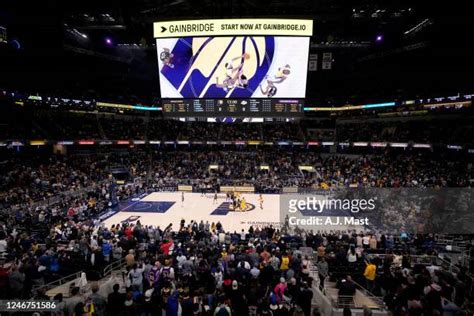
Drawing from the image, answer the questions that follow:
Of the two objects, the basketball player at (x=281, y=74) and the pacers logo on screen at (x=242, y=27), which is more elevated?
the pacers logo on screen at (x=242, y=27)

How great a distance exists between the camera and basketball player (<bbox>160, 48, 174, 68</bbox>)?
19125mm

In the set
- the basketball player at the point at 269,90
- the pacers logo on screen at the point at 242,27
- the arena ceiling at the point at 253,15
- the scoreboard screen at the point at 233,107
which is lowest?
the scoreboard screen at the point at 233,107

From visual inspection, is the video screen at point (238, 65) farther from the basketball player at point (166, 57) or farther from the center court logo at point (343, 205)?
the center court logo at point (343, 205)

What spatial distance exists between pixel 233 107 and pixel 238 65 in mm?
2552

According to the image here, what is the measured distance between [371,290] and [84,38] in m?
33.1

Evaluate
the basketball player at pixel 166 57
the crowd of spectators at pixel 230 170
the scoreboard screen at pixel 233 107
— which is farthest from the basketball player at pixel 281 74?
the crowd of spectators at pixel 230 170

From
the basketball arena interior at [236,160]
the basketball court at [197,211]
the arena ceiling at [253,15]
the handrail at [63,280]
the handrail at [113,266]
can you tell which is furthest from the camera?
the basketball court at [197,211]

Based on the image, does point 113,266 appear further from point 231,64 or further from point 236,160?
point 236,160

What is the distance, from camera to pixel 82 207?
832 inches

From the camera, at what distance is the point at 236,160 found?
1545 inches

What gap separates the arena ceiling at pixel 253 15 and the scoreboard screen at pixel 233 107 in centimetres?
535

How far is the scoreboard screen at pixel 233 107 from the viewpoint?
744 inches

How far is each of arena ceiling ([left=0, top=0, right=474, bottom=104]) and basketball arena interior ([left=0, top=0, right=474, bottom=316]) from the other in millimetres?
176

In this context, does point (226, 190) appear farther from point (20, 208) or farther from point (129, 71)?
point (129, 71)
